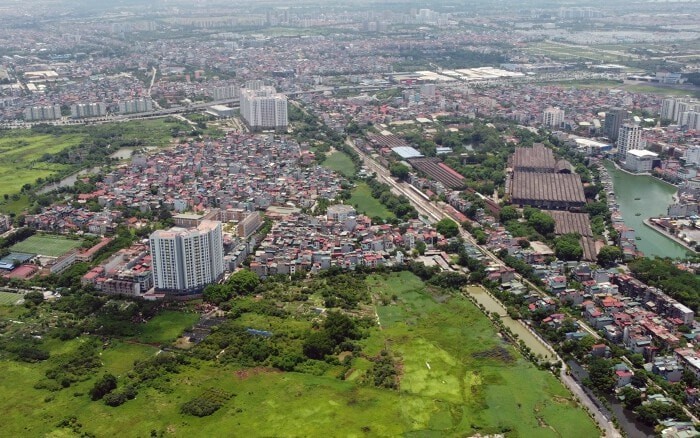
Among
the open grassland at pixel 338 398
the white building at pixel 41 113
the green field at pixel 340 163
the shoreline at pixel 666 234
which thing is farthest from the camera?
the white building at pixel 41 113

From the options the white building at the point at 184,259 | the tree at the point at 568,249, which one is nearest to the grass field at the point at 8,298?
the white building at the point at 184,259

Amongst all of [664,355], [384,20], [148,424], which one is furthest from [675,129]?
[384,20]

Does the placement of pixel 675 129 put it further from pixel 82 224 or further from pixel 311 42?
pixel 311 42

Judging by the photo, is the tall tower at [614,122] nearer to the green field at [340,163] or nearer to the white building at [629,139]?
the white building at [629,139]

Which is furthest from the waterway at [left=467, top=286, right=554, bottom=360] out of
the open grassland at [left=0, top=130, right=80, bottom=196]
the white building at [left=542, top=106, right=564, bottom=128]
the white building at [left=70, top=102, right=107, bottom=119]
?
the white building at [left=70, top=102, right=107, bottom=119]

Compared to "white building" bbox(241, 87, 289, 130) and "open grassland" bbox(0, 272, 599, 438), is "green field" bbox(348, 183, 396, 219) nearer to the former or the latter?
"open grassland" bbox(0, 272, 599, 438)

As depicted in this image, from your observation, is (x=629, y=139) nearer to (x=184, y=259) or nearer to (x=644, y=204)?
(x=644, y=204)
